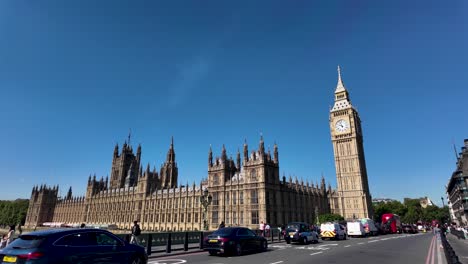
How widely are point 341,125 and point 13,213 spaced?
16436cm

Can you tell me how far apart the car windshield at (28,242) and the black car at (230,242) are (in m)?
9.95

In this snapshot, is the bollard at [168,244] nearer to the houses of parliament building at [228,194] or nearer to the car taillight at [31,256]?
the car taillight at [31,256]

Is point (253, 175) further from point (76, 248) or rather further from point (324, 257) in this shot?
point (76, 248)

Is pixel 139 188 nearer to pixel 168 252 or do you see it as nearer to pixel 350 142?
pixel 350 142

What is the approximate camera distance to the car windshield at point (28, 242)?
743 cm

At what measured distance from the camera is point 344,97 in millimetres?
92625

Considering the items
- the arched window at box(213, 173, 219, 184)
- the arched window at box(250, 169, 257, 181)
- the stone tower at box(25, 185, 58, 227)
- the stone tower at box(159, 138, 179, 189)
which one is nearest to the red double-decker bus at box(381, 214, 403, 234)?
the arched window at box(250, 169, 257, 181)

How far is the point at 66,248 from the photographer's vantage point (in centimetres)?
775

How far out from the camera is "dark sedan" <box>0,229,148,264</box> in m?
7.24

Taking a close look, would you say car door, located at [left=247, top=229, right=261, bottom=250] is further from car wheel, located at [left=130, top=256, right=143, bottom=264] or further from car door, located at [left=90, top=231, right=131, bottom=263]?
car door, located at [left=90, top=231, right=131, bottom=263]

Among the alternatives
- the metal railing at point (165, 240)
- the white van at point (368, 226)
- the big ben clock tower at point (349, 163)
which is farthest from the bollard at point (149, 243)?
the big ben clock tower at point (349, 163)

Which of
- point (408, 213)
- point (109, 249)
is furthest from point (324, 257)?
point (408, 213)

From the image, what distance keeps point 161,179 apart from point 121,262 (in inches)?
3597

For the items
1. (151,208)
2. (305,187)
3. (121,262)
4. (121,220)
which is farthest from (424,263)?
(121,220)
